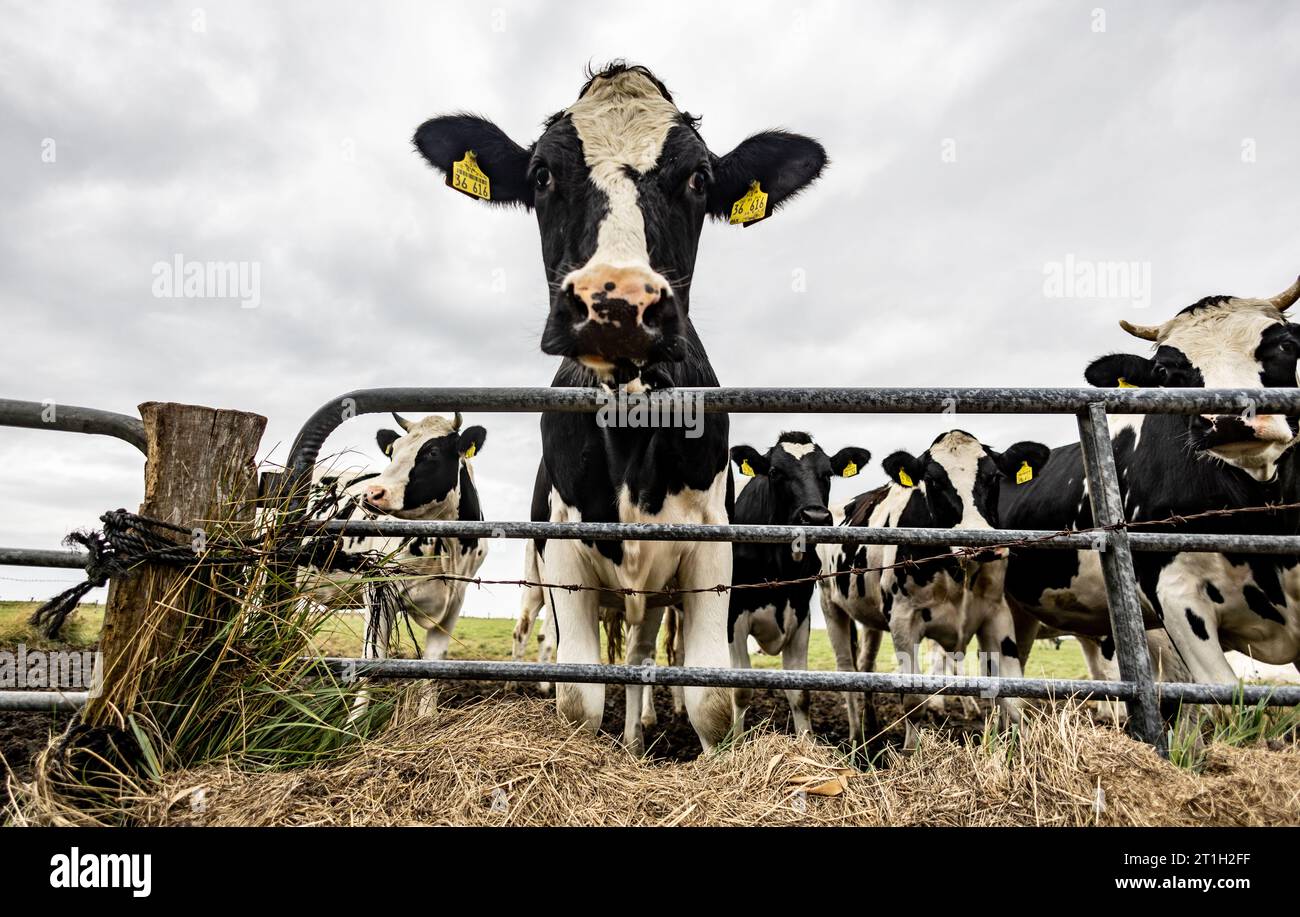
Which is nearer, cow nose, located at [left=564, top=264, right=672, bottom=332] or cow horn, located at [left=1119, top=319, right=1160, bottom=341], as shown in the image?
cow nose, located at [left=564, top=264, right=672, bottom=332]

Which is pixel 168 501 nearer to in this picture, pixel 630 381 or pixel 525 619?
pixel 630 381

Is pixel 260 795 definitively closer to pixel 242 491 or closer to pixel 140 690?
pixel 140 690

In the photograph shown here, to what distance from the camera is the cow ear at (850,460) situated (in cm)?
825

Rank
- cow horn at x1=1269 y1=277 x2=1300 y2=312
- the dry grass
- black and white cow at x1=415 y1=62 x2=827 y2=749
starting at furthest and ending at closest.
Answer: cow horn at x1=1269 y1=277 x2=1300 y2=312
black and white cow at x1=415 y1=62 x2=827 y2=749
the dry grass

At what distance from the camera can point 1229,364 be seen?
4617 millimetres

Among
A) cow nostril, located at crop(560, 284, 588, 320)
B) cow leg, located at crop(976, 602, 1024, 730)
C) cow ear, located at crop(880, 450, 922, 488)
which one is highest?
cow nostril, located at crop(560, 284, 588, 320)

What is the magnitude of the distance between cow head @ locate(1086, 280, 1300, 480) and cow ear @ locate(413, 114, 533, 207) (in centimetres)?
383

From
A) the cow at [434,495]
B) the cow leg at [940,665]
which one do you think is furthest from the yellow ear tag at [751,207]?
the cow leg at [940,665]

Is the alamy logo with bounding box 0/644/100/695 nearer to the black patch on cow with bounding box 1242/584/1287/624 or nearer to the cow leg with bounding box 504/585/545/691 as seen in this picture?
the black patch on cow with bounding box 1242/584/1287/624

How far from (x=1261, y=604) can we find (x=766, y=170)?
367cm

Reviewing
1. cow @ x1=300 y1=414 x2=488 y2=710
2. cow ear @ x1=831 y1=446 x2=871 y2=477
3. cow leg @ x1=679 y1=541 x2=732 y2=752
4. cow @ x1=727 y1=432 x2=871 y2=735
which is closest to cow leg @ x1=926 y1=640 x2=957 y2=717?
cow @ x1=727 y1=432 x2=871 y2=735

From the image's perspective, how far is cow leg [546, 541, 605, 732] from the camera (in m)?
3.21

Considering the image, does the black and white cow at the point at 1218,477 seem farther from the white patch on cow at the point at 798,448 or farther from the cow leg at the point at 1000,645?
the white patch on cow at the point at 798,448

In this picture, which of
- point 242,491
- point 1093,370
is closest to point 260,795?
point 242,491
